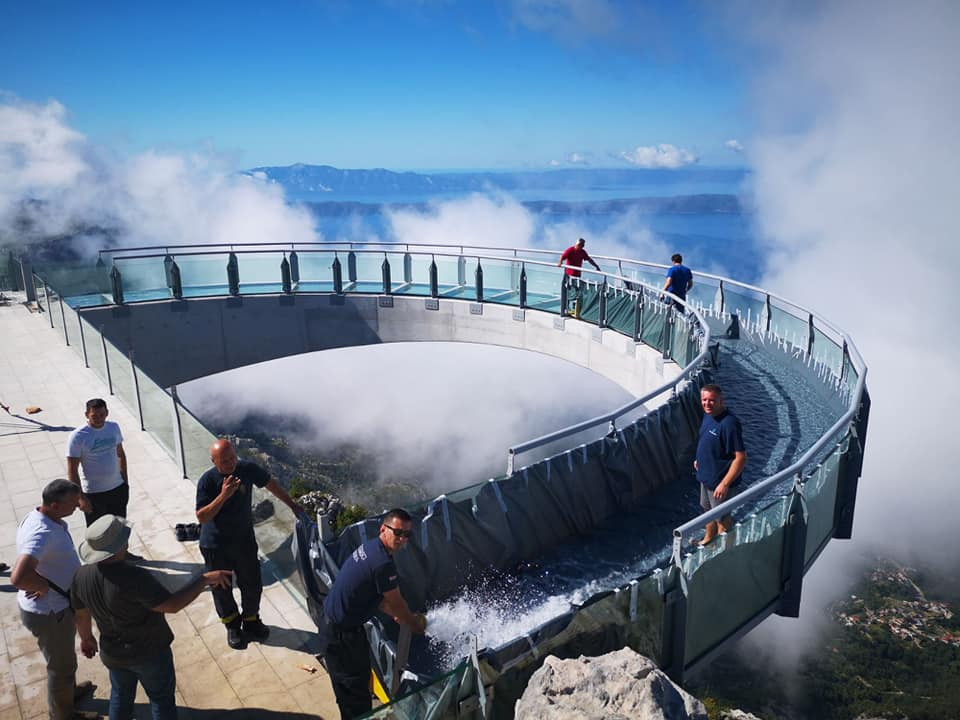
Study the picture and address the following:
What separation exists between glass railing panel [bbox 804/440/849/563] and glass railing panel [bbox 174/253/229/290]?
1693 cm

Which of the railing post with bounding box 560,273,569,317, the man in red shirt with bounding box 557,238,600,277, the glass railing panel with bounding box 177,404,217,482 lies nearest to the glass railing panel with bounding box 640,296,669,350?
the man in red shirt with bounding box 557,238,600,277

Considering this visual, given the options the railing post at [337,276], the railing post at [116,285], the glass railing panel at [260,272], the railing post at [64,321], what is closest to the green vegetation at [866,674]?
the railing post at [337,276]

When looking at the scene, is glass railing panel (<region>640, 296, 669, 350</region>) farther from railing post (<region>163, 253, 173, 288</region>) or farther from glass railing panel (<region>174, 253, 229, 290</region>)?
railing post (<region>163, 253, 173, 288</region>)

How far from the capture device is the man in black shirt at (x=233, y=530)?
5.55 meters

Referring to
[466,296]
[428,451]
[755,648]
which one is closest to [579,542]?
[466,296]

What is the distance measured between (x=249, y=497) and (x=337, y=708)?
1708 millimetres

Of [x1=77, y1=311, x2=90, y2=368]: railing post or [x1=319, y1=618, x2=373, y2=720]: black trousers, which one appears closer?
[x1=319, y1=618, x2=373, y2=720]: black trousers

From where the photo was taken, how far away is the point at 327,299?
21328 mm

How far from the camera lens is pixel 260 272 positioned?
68.9ft

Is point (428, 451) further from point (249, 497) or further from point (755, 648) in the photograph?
point (249, 497)

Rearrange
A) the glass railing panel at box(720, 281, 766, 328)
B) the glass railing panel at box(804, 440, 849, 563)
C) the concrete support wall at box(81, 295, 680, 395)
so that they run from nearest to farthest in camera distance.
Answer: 1. the glass railing panel at box(804, 440, 849, 563)
2. the glass railing panel at box(720, 281, 766, 328)
3. the concrete support wall at box(81, 295, 680, 395)

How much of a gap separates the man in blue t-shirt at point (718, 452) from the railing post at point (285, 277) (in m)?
16.0

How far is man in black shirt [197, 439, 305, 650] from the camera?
555 centimetres

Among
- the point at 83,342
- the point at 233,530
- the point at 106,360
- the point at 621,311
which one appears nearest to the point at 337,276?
the point at 83,342
